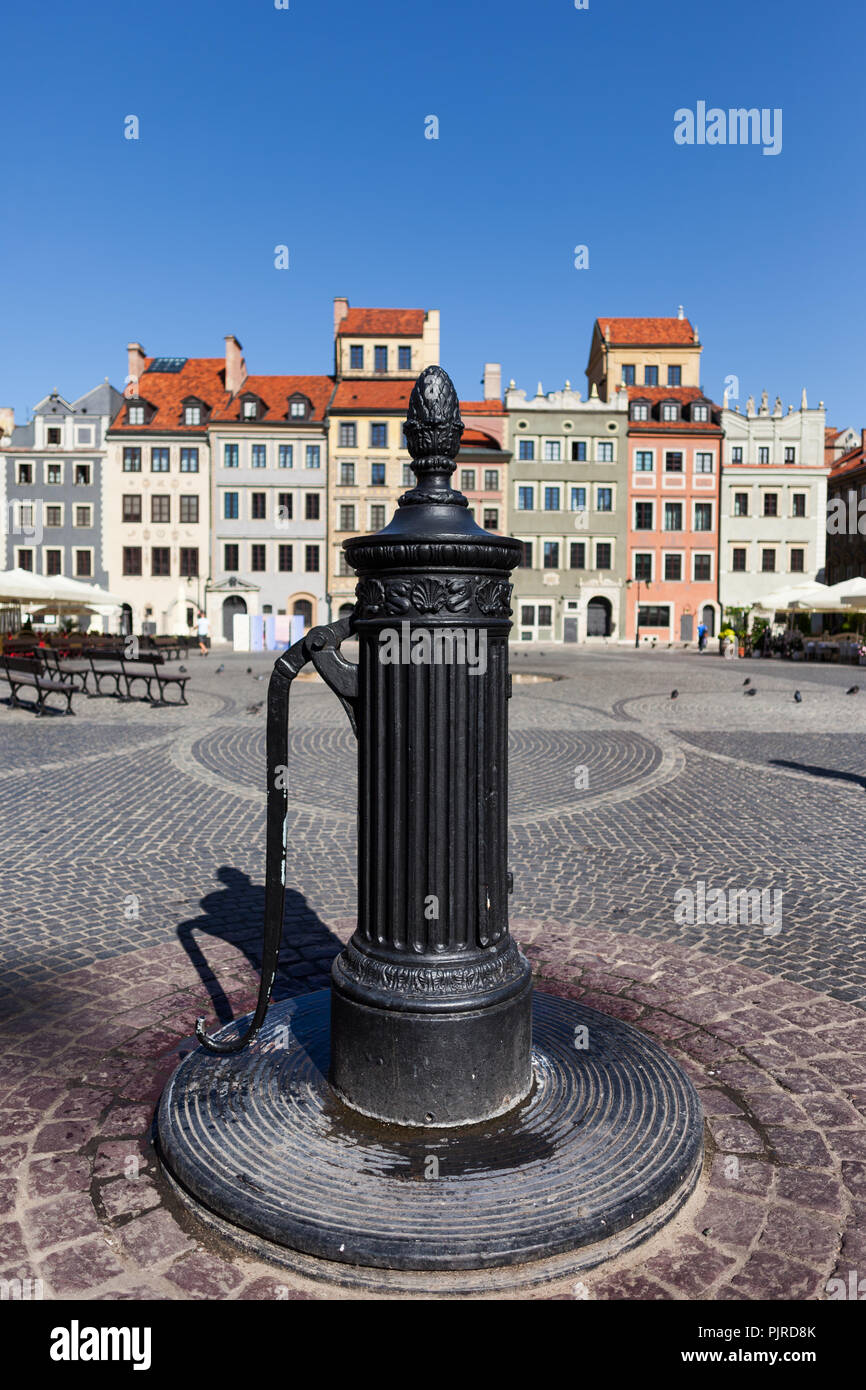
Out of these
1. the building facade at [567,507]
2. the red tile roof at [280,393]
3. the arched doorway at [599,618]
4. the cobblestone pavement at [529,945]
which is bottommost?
the cobblestone pavement at [529,945]

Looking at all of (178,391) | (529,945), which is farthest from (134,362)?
(529,945)

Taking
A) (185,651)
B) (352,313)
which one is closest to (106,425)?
(352,313)

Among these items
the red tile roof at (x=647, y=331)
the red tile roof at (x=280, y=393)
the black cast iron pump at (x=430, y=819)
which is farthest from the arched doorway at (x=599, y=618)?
the black cast iron pump at (x=430, y=819)

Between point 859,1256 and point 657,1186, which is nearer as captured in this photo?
point 859,1256

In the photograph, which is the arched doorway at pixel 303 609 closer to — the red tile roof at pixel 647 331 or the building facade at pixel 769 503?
the building facade at pixel 769 503

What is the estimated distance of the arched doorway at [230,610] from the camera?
46875 millimetres

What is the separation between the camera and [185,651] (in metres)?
34.8

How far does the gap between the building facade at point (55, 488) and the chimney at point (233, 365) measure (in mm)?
6555

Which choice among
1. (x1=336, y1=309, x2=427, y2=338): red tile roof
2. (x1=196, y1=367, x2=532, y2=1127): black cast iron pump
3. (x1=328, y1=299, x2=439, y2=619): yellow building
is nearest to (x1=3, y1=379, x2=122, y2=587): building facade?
(x1=328, y1=299, x2=439, y2=619): yellow building

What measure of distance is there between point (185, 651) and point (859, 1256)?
112ft

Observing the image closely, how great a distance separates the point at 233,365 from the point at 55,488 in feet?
37.2

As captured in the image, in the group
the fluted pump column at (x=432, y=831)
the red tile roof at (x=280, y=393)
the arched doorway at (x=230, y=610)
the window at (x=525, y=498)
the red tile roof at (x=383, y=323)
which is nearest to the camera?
the fluted pump column at (x=432, y=831)

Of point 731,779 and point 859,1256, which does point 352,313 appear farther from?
point 859,1256

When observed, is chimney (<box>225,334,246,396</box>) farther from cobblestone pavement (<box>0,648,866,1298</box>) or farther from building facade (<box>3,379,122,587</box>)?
cobblestone pavement (<box>0,648,866,1298</box>)
